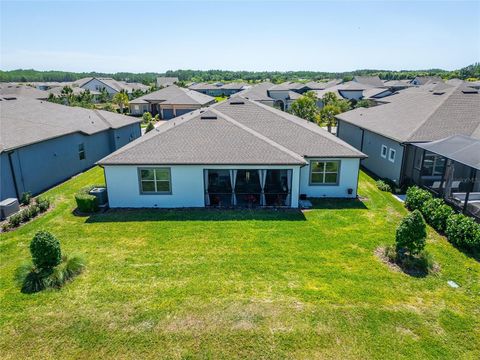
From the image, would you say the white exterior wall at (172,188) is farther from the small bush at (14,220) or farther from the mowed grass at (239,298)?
the small bush at (14,220)

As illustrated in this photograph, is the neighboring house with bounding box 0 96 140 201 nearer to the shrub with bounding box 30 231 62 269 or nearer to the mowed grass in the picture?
the mowed grass

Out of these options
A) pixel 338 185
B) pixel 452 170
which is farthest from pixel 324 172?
pixel 452 170

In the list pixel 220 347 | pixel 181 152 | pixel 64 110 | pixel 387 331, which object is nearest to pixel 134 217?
pixel 181 152

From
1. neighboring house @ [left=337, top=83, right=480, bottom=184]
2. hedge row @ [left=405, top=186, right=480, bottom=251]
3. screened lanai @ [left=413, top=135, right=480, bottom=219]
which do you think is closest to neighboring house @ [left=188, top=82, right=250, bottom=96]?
neighboring house @ [left=337, top=83, right=480, bottom=184]

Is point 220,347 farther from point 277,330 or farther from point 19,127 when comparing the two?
point 19,127

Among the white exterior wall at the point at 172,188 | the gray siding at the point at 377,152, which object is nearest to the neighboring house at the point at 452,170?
the gray siding at the point at 377,152

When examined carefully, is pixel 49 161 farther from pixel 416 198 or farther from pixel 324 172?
pixel 416 198
